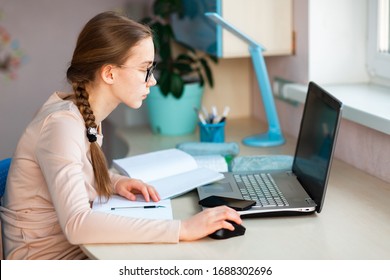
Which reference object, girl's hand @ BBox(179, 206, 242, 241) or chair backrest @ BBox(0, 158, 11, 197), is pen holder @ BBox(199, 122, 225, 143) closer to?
chair backrest @ BBox(0, 158, 11, 197)

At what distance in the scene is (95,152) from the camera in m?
1.57

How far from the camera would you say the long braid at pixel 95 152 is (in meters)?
1.54

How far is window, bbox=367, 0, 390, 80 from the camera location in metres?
2.15

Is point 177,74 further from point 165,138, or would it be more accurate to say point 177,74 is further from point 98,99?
point 98,99

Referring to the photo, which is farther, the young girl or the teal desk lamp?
the teal desk lamp

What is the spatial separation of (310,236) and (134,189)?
1.65 ft

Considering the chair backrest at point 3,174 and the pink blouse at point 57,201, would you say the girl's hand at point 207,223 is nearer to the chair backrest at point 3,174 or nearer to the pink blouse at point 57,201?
the pink blouse at point 57,201

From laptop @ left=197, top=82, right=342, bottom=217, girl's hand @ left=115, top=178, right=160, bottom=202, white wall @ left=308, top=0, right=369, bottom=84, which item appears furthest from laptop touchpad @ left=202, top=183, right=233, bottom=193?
white wall @ left=308, top=0, right=369, bottom=84

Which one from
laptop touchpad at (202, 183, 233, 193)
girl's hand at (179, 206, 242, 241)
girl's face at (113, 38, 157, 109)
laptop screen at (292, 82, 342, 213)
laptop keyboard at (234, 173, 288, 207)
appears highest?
girl's face at (113, 38, 157, 109)

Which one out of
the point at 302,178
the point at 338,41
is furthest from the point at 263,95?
the point at 302,178

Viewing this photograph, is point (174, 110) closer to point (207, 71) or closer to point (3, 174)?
point (207, 71)

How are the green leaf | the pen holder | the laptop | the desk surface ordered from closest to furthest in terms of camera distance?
the desk surface
the laptop
the pen holder
the green leaf

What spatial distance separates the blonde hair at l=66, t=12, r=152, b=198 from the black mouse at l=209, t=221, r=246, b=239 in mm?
387

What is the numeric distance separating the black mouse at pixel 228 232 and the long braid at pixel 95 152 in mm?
362
